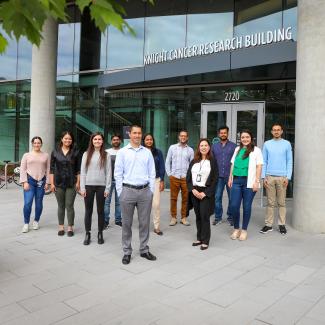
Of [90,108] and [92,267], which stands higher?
[90,108]

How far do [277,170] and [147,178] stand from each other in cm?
288

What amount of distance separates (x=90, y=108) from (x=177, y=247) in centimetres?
1127

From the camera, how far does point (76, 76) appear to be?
16969 millimetres

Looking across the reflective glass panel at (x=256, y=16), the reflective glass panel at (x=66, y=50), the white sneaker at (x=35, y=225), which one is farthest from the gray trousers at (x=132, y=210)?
the reflective glass panel at (x=66, y=50)

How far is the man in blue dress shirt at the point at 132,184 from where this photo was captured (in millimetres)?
5488

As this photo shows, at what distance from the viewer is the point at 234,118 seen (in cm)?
1187

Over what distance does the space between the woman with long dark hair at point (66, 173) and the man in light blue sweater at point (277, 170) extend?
345 centimetres

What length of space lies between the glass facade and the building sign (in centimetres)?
63

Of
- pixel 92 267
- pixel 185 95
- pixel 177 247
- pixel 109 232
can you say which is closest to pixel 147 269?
pixel 92 267

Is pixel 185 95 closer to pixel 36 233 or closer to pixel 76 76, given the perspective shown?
pixel 76 76

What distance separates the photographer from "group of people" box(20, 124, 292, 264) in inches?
218

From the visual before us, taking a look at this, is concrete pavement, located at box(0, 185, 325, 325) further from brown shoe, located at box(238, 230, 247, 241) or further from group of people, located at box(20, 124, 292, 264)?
group of people, located at box(20, 124, 292, 264)

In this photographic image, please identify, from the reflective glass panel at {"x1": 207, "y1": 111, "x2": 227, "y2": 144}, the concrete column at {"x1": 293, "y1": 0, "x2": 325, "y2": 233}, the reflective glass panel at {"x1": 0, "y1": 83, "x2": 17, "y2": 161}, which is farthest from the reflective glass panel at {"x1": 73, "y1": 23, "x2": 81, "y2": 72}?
the concrete column at {"x1": 293, "y1": 0, "x2": 325, "y2": 233}

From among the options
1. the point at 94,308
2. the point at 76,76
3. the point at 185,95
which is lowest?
the point at 94,308
